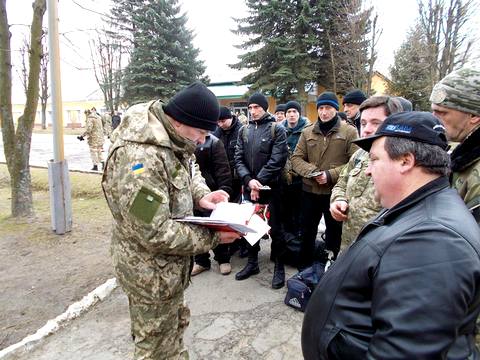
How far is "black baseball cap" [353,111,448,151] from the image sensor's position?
1.25m

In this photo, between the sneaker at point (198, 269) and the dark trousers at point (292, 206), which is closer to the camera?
the sneaker at point (198, 269)

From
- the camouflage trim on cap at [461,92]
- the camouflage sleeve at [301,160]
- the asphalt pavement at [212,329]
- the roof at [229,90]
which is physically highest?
the roof at [229,90]

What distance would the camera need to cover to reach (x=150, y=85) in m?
22.5

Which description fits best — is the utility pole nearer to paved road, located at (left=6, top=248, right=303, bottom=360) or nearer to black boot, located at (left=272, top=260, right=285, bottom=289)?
paved road, located at (left=6, top=248, right=303, bottom=360)

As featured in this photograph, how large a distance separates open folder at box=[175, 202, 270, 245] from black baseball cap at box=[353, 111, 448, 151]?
92 cm

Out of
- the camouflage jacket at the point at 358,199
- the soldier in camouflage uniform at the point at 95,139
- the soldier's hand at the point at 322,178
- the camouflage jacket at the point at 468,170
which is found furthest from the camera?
the soldier in camouflage uniform at the point at 95,139

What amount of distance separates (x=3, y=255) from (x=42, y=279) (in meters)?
0.98

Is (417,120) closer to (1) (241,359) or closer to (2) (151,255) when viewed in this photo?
(2) (151,255)

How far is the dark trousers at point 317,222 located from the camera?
382 centimetres

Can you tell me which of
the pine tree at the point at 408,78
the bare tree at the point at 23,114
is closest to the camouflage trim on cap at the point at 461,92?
the bare tree at the point at 23,114

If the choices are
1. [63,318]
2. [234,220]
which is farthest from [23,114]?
[234,220]

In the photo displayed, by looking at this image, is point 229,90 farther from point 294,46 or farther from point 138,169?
point 138,169

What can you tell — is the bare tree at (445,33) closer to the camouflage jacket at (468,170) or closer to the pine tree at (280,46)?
the pine tree at (280,46)

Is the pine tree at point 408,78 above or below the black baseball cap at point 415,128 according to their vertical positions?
above
